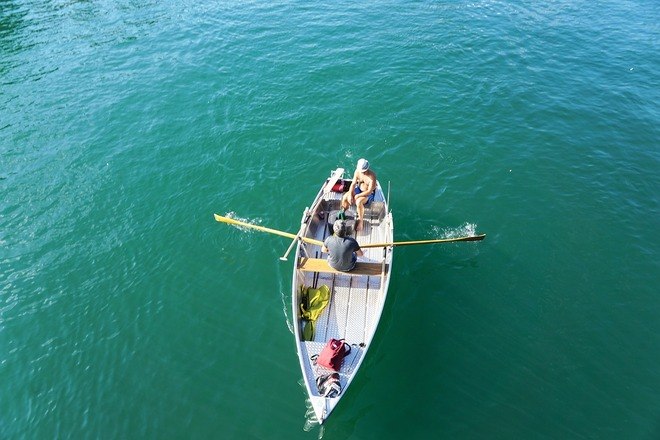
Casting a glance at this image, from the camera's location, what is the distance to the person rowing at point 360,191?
16.5m

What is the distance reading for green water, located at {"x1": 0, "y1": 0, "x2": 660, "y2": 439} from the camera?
13.7m

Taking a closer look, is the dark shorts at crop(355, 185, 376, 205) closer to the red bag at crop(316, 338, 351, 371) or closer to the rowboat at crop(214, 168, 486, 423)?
the rowboat at crop(214, 168, 486, 423)

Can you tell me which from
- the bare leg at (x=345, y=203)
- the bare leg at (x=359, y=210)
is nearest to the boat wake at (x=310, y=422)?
the bare leg at (x=359, y=210)

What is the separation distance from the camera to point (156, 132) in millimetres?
23719

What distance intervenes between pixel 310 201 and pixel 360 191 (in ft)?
10.1

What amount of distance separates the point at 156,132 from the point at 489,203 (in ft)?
58.9

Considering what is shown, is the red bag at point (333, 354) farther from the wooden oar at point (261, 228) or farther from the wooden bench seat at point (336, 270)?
the wooden oar at point (261, 228)

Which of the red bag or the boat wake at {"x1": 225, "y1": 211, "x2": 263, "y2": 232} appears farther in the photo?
the boat wake at {"x1": 225, "y1": 211, "x2": 263, "y2": 232}

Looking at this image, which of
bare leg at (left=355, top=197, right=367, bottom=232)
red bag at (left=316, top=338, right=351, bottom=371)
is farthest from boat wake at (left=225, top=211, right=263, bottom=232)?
red bag at (left=316, top=338, right=351, bottom=371)

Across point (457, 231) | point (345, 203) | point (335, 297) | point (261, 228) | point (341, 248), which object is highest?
point (341, 248)

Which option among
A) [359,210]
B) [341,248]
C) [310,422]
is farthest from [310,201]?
[310,422]

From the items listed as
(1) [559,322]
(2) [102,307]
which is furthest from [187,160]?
(1) [559,322]

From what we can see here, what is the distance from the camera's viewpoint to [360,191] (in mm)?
17703

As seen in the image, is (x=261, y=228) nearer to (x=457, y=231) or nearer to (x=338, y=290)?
(x=338, y=290)
